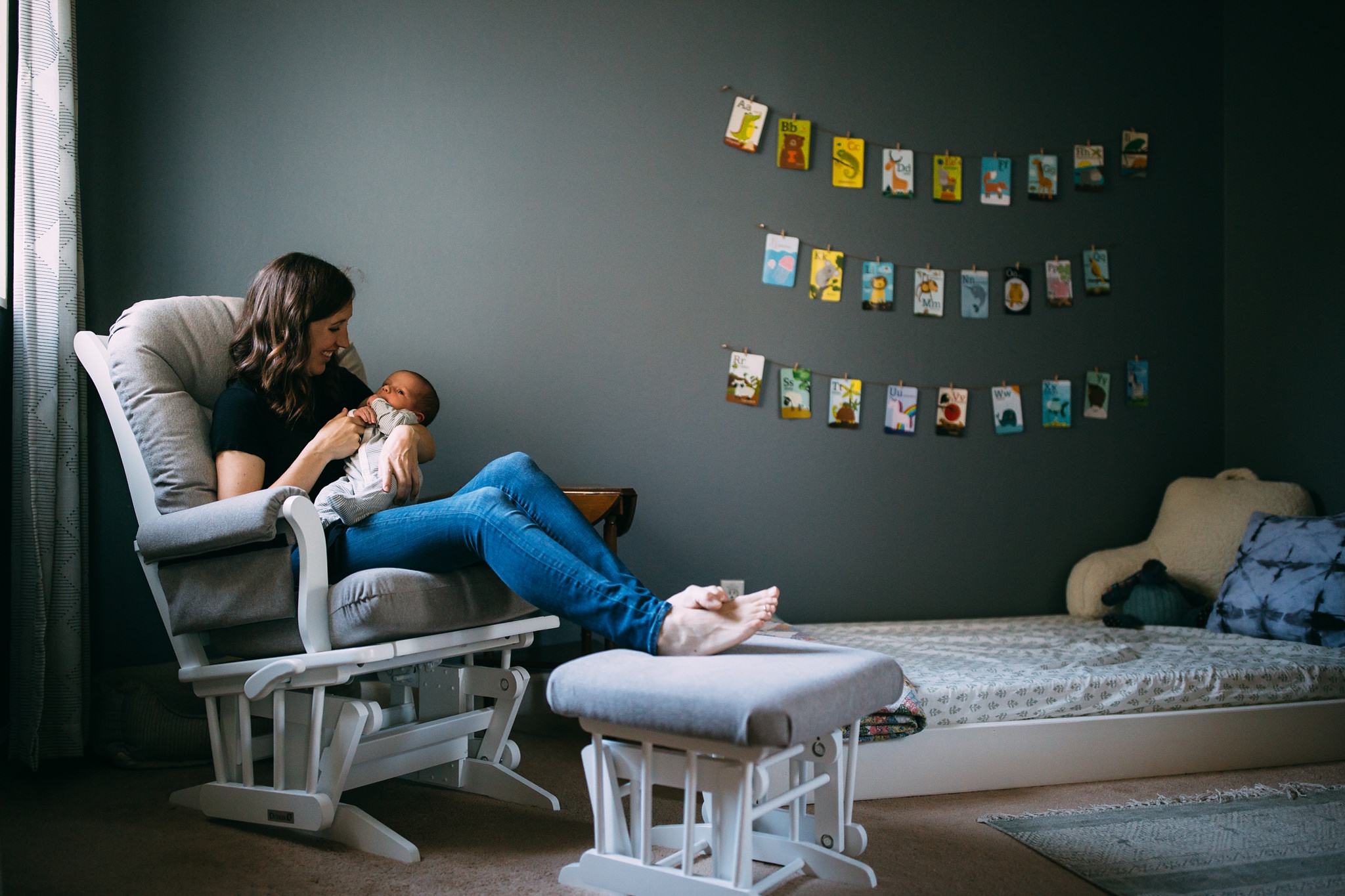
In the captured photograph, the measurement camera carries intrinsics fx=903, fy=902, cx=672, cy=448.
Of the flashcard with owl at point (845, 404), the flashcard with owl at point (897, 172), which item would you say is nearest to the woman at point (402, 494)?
the flashcard with owl at point (845, 404)

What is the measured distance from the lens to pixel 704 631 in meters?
1.38

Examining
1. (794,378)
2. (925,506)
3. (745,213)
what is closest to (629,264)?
(745,213)

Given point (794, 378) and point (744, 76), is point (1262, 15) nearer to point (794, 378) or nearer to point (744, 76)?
point (744, 76)

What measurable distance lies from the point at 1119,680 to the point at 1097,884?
67 centimetres

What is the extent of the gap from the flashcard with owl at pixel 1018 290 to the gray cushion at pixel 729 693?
1.97 meters

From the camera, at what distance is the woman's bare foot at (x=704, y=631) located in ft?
4.51

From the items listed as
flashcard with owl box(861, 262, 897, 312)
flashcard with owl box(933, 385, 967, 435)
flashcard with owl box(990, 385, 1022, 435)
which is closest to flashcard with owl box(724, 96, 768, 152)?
flashcard with owl box(861, 262, 897, 312)

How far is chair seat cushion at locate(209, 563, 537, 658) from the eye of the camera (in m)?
1.50

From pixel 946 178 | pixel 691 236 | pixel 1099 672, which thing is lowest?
pixel 1099 672

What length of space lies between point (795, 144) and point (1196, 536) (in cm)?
174

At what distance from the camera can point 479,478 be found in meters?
1.74

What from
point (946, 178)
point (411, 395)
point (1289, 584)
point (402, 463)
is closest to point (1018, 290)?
point (946, 178)

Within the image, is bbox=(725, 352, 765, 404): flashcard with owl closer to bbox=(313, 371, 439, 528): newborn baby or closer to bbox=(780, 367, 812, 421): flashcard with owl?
bbox=(780, 367, 812, 421): flashcard with owl

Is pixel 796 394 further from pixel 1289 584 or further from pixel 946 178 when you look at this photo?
pixel 1289 584
